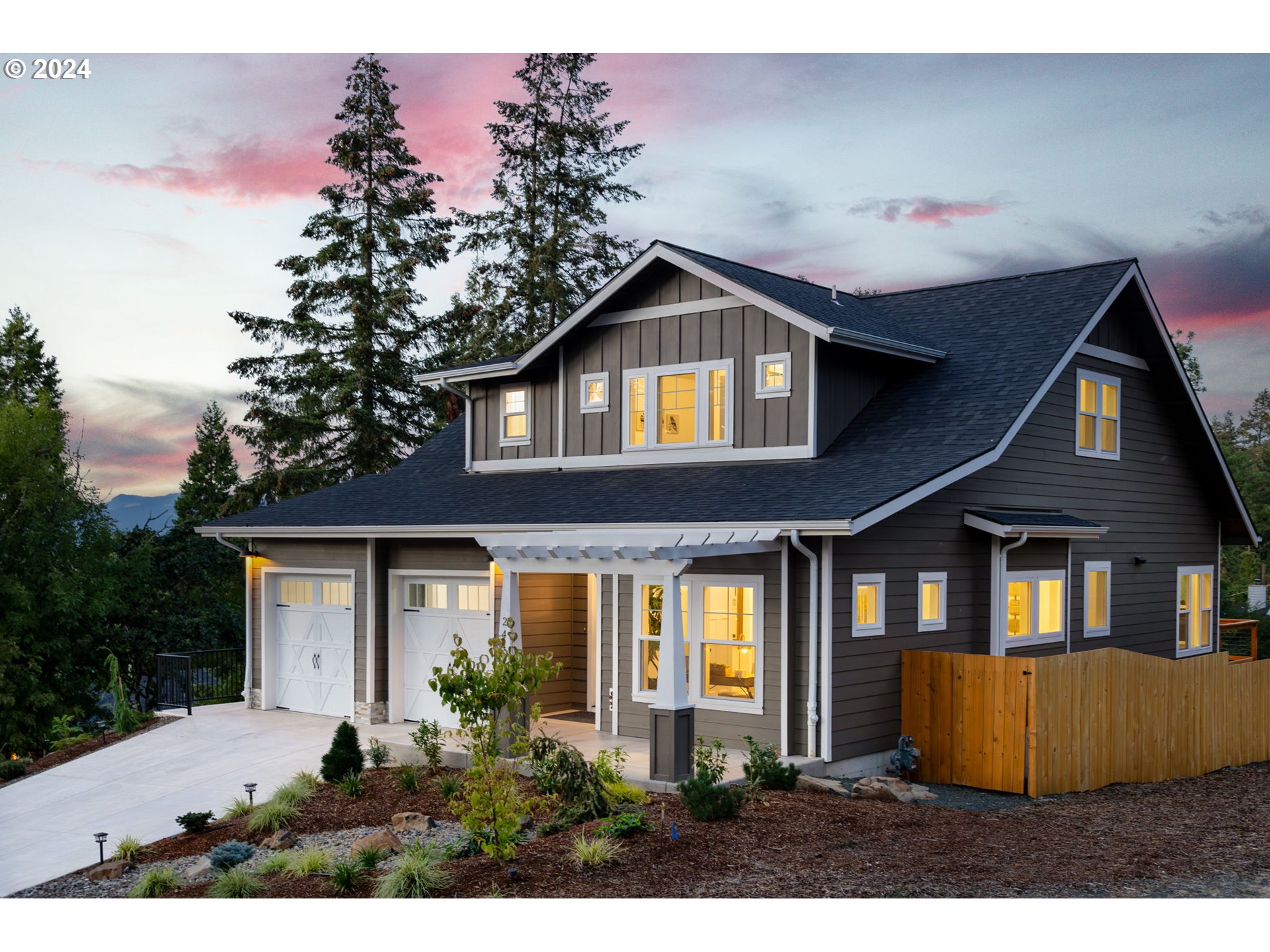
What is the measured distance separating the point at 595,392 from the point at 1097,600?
27.0ft

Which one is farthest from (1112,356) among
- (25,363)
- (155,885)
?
(25,363)

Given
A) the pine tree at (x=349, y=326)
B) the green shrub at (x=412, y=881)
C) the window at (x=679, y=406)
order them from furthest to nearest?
the pine tree at (x=349, y=326) → the window at (x=679, y=406) → the green shrub at (x=412, y=881)

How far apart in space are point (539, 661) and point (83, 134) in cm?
1689

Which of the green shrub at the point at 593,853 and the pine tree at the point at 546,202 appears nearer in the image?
the green shrub at the point at 593,853

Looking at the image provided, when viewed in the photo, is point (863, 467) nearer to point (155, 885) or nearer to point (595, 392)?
point (595, 392)

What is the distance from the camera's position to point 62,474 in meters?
23.4

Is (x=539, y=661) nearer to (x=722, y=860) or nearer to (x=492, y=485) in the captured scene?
(x=722, y=860)

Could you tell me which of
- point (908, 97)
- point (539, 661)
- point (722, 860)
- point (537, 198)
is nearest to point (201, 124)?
point (537, 198)

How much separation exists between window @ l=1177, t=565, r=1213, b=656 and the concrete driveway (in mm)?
13414

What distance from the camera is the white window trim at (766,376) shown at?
1422 cm

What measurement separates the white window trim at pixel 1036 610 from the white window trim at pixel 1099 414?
199 centimetres

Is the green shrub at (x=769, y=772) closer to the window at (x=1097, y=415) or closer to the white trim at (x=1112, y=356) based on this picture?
the window at (x=1097, y=415)

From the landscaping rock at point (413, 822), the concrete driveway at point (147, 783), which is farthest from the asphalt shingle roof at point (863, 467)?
the landscaping rock at point (413, 822)

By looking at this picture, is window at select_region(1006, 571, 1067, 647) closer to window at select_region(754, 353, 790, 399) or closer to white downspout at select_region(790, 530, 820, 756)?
white downspout at select_region(790, 530, 820, 756)
